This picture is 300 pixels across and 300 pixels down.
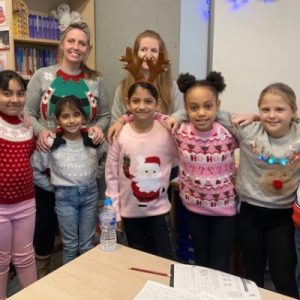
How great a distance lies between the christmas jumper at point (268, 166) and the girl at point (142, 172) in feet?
1.26

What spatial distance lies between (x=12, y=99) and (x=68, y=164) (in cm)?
43

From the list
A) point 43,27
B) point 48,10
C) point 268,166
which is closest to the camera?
point 268,166

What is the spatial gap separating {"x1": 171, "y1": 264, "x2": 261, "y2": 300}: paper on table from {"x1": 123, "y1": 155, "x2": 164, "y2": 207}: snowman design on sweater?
0.56m

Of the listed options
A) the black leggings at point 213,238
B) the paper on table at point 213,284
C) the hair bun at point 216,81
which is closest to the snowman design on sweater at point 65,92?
the hair bun at point 216,81

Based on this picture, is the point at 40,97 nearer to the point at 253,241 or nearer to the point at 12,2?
the point at 12,2

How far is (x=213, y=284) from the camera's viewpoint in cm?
118

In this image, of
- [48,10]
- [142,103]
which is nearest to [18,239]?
[142,103]

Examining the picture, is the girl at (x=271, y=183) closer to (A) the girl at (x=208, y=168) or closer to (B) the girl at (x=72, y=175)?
(A) the girl at (x=208, y=168)

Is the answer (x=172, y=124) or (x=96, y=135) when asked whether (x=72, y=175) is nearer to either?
(x=96, y=135)

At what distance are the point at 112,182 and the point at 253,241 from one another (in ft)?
2.38

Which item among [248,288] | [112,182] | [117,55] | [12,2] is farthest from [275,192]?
[12,2]

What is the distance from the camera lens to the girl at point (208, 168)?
5.35 feet

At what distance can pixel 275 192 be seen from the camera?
154 cm

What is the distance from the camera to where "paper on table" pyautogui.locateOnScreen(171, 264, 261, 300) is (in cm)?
113
